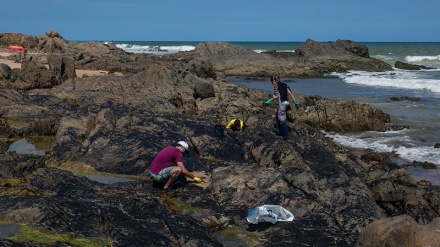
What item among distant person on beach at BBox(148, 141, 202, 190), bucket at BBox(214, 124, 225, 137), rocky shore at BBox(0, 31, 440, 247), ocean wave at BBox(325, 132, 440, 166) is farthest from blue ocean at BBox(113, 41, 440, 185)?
distant person on beach at BBox(148, 141, 202, 190)

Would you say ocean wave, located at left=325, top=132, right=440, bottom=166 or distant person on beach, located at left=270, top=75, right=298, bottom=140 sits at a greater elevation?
distant person on beach, located at left=270, top=75, right=298, bottom=140

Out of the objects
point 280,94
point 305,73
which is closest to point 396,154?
point 280,94

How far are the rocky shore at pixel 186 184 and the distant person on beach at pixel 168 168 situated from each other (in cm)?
31

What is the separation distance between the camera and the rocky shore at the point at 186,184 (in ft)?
28.6

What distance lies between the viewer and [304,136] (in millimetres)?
16875

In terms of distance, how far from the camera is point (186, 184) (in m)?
11.9

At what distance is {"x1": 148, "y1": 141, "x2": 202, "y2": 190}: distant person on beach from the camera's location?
11.6 metres

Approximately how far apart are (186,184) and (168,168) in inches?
27.2

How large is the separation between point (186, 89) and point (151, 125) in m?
11.1

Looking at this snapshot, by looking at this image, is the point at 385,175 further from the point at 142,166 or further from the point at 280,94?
the point at 142,166

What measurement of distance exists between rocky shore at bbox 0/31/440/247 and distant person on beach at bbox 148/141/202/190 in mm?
311

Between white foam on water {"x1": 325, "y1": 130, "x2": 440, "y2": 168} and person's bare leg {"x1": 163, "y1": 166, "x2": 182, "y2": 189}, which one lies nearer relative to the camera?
person's bare leg {"x1": 163, "y1": 166, "x2": 182, "y2": 189}

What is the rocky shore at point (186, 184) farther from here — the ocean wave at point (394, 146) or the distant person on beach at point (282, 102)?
the ocean wave at point (394, 146)

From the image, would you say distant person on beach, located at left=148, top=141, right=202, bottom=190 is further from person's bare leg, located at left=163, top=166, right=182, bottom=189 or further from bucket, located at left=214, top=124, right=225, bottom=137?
bucket, located at left=214, top=124, right=225, bottom=137
